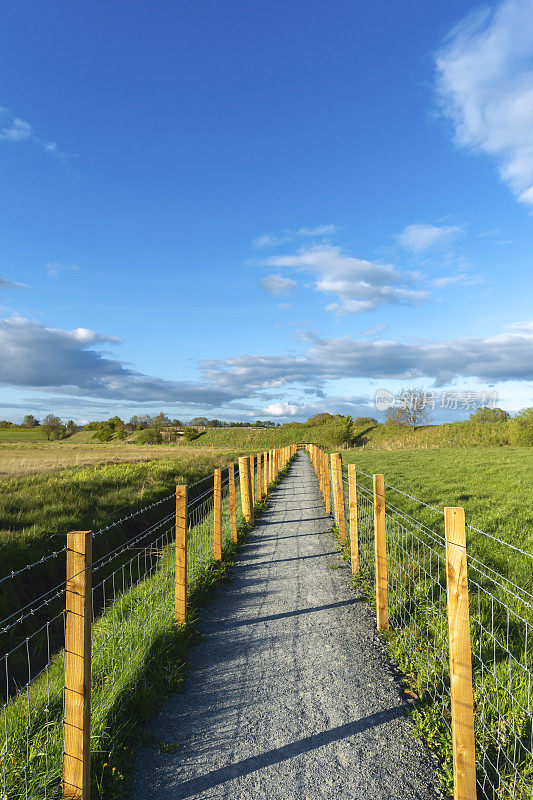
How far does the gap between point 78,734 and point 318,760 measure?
1507mm

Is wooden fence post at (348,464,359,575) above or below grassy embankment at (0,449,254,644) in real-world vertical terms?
above

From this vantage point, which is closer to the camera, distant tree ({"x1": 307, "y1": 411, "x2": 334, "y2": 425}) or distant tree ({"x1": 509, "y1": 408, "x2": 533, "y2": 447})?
distant tree ({"x1": 509, "y1": 408, "x2": 533, "y2": 447})

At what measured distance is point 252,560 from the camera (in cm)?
786

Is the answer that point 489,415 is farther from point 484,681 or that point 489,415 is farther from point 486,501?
point 484,681

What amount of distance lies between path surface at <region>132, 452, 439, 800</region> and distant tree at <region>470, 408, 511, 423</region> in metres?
62.1

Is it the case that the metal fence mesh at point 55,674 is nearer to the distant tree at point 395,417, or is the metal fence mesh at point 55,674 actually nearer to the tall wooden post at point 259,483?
the tall wooden post at point 259,483

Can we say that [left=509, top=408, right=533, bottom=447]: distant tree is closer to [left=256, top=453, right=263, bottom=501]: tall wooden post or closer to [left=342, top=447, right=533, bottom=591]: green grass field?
[left=342, top=447, right=533, bottom=591]: green grass field

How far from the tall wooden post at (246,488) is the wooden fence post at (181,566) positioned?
16.8ft

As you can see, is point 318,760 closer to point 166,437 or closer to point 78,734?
point 78,734

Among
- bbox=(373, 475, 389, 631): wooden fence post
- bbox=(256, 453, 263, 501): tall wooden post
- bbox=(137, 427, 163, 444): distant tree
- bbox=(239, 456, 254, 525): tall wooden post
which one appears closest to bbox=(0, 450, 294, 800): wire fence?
bbox=(373, 475, 389, 631): wooden fence post

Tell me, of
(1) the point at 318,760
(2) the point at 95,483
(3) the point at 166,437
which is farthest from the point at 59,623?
(3) the point at 166,437

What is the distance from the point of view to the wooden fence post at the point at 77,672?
2.65m

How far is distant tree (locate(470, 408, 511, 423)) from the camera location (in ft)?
198

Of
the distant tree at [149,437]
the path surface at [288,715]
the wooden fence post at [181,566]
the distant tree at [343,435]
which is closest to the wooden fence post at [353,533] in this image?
the path surface at [288,715]
